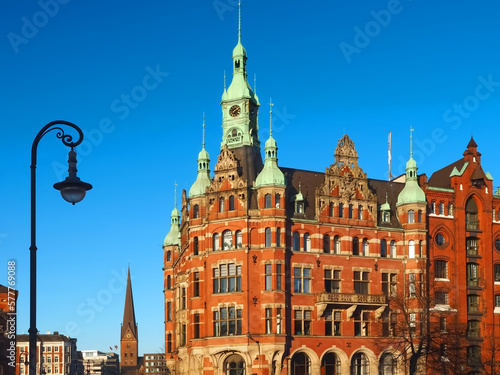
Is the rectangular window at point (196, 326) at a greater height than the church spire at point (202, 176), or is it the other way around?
the church spire at point (202, 176)

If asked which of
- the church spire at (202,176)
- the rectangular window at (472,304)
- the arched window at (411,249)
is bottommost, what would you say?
the rectangular window at (472,304)

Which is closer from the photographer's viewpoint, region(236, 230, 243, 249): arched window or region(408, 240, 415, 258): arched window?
region(236, 230, 243, 249): arched window

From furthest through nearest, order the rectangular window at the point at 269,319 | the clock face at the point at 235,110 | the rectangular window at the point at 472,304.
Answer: the clock face at the point at 235,110, the rectangular window at the point at 472,304, the rectangular window at the point at 269,319

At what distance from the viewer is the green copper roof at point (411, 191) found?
308 feet

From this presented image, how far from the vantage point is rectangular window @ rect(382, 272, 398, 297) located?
9212cm

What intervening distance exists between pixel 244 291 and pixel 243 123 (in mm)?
21732

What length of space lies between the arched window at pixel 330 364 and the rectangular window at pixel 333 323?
7.93 feet

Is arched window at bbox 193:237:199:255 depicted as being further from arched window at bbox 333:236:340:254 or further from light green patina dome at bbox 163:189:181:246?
light green patina dome at bbox 163:189:181:246

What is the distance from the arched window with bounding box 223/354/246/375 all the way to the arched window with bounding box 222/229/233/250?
38.3 ft

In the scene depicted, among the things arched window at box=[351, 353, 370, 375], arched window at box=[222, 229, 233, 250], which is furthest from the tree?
arched window at box=[222, 229, 233, 250]

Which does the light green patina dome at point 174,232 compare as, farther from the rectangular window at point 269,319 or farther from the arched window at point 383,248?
the arched window at point 383,248

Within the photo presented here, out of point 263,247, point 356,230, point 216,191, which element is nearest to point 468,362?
point 356,230

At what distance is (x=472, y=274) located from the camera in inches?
3816

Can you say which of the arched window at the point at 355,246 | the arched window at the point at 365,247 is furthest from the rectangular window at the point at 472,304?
the arched window at the point at 355,246
